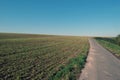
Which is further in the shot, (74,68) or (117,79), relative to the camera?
(74,68)

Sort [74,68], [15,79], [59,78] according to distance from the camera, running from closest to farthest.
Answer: [15,79]
[59,78]
[74,68]

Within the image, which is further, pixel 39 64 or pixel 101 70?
pixel 39 64

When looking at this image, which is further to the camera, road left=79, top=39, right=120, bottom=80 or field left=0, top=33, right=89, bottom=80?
road left=79, top=39, right=120, bottom=80

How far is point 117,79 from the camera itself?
1144 cm

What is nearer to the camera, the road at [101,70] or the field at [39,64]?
the field at [39,64]

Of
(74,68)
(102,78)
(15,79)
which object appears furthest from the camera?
(74,68)

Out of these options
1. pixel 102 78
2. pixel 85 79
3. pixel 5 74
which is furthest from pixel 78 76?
pixel 5 74

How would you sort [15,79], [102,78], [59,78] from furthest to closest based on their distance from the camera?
[102,78] → [59,78] → [15,79]

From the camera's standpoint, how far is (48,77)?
10.7m

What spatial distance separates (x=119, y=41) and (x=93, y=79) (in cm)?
6595

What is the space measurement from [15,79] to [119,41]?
6864 centimetres

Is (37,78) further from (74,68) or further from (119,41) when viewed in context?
(119,41)

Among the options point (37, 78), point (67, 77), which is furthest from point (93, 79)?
point (37, 78)

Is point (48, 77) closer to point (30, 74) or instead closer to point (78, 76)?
point (30, 74)
